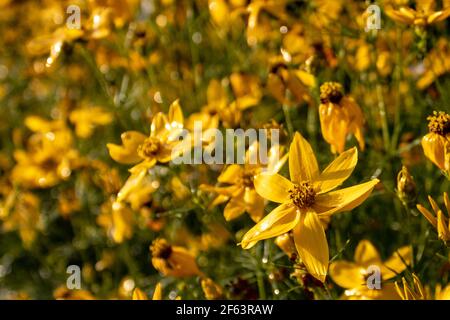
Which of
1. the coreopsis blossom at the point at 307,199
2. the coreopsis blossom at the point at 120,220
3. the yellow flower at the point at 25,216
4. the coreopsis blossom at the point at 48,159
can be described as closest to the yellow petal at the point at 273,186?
the coreopsis blossom at the point at 307,199

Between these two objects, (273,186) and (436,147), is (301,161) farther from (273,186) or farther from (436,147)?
(436,147)

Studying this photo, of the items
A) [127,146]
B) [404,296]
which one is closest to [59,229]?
[127,146]

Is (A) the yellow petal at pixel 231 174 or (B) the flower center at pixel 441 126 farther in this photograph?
(A) the yellow petal at pixel 231 174

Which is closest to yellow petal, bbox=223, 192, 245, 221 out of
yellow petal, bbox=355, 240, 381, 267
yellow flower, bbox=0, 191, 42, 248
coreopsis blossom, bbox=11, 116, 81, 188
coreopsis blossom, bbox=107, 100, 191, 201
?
coreopsis blossom, bbox=107, 100, 191, 201

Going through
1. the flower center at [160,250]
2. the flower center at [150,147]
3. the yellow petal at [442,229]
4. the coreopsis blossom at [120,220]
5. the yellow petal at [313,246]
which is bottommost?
the coreopsis blossom at [120,220]

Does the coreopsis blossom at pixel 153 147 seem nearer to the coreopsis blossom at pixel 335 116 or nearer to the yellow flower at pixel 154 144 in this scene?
the yellow flower at pixel 154 144

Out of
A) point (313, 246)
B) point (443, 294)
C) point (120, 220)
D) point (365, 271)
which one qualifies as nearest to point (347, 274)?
point (365, 271)
